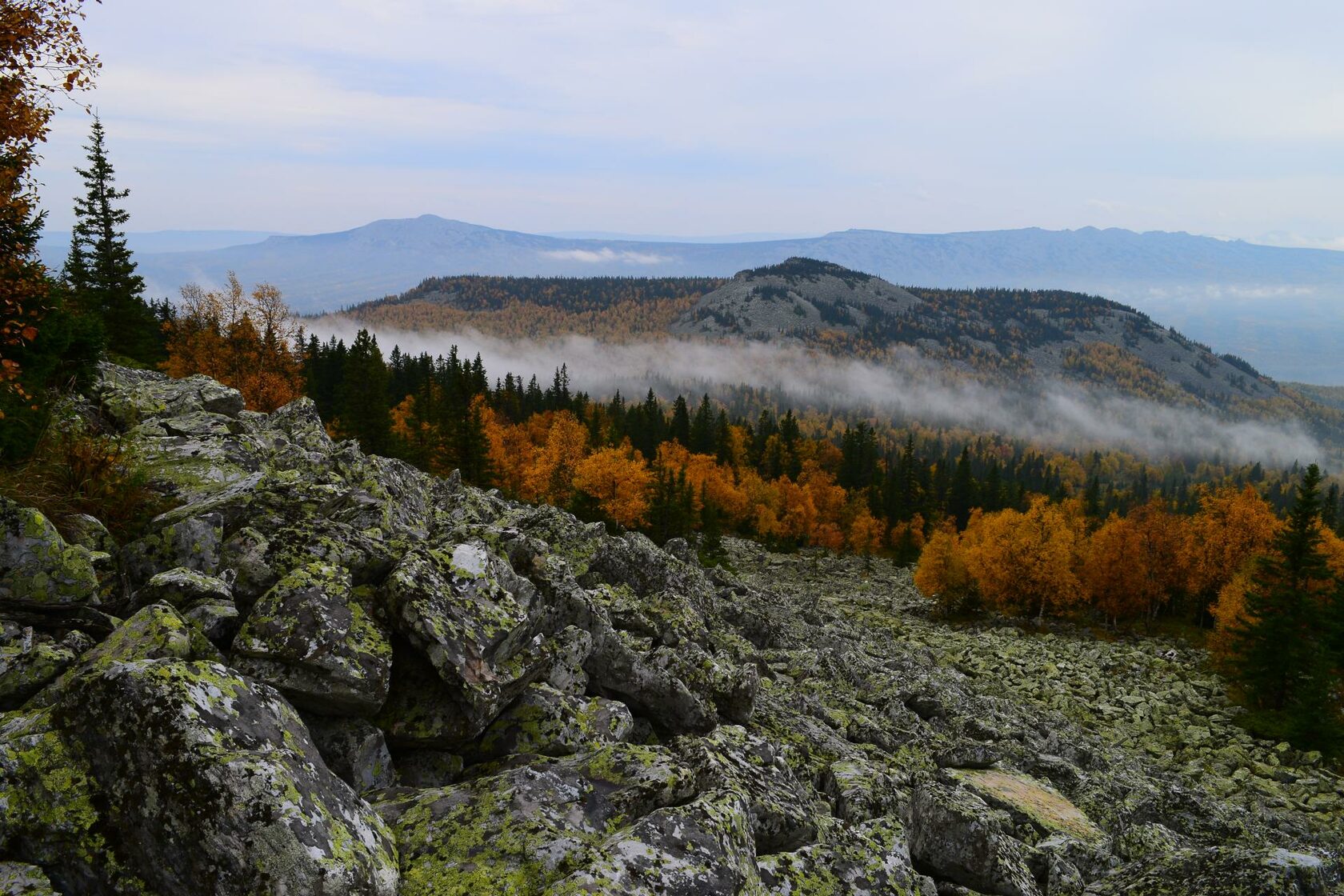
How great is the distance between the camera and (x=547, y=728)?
1083cm

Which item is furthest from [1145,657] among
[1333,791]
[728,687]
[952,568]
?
[728,687]

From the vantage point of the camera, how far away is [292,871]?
6.07 metres

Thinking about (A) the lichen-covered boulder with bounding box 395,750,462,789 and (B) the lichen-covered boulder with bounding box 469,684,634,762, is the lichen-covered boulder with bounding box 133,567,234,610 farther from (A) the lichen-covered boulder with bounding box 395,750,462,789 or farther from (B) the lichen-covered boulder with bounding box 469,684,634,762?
(B) the lichen-covered boulder with bounding box 469,684,634,762

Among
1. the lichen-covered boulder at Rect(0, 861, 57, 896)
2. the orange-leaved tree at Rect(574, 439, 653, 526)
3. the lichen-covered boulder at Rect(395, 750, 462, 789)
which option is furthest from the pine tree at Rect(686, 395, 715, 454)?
the lichen-covered boulder at Rect(0, 861, 57, 896)

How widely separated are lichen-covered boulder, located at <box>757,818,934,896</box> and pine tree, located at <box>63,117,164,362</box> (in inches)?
2536

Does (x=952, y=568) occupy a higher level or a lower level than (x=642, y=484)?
lower

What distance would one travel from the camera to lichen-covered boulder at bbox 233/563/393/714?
8680 millimetres

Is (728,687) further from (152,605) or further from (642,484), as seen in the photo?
(642,484)

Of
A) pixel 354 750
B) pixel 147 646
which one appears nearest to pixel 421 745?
pixel 354 750

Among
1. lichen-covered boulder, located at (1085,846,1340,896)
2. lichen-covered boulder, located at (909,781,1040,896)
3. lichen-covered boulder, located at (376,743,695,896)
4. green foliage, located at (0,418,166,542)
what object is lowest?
lichen-covered boulder, located at (909,781,1040,896)

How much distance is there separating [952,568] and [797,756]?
2549 inches

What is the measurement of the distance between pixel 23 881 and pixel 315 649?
3274mm

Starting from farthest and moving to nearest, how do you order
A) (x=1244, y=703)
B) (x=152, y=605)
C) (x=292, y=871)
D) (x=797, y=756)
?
(x=1244, y=703)
(x=797, y=756)
(x=152, y=605)
(x=292, y=871)

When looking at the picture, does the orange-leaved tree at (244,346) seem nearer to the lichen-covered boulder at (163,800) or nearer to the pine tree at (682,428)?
the lichen-covered boulder at (163,800)
